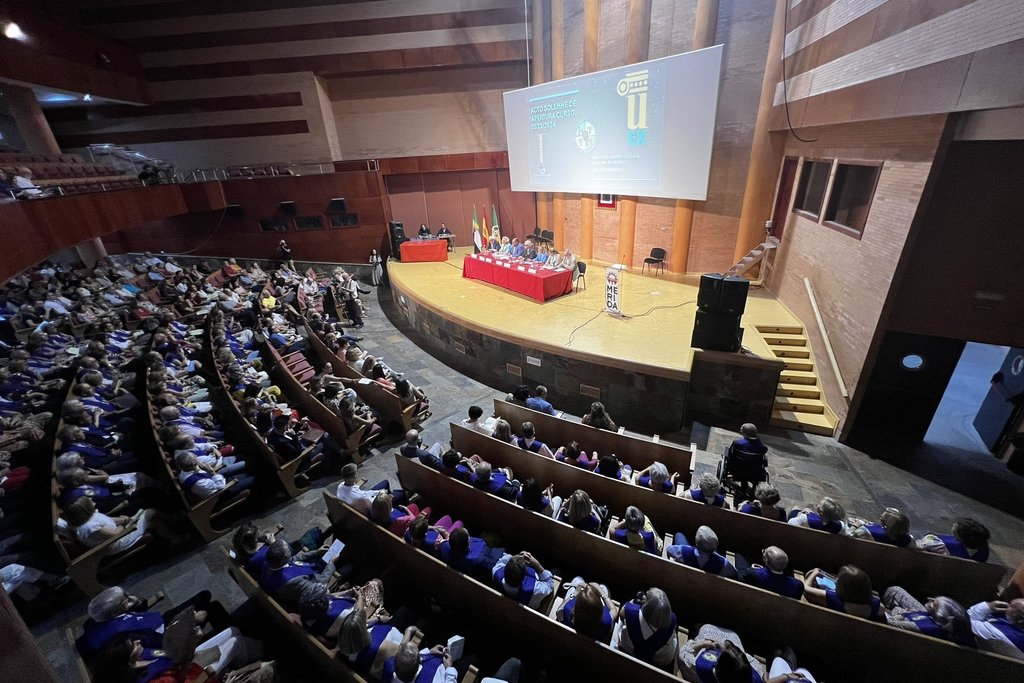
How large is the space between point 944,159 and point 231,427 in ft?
32.0

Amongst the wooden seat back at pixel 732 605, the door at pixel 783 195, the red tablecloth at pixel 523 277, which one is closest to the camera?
the wooden seat back at pixel 732 605

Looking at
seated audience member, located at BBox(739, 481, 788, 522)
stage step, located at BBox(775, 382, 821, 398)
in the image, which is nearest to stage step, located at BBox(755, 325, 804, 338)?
stage step, located at BBox(775, 382, 821, 398)

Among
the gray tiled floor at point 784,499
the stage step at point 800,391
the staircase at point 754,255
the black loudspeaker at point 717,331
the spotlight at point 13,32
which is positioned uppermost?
the spotlight at point 13,32

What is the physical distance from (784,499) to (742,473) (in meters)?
1.09

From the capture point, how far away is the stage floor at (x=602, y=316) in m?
6.51

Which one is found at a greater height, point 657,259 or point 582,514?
point 657,259

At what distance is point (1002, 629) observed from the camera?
8.36 ft

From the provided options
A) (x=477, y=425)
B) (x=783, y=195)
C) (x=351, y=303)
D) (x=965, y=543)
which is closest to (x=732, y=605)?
(x=965, y=543)

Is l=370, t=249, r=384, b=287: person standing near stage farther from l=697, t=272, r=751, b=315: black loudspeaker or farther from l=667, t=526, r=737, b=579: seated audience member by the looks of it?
l=667, t=526, r=737, b=579: seated audience member

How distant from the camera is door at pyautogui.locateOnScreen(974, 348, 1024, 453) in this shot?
5.27 m

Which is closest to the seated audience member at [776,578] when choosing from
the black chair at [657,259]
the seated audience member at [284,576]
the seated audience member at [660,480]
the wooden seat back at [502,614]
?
the seated audience member at [660,480]

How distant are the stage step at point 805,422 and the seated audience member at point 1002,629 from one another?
356cm

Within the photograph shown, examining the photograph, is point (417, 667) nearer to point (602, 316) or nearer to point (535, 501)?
point (535, 501)

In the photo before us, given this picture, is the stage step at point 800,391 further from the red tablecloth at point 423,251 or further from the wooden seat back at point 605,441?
the red tablecloth at point 423,251
